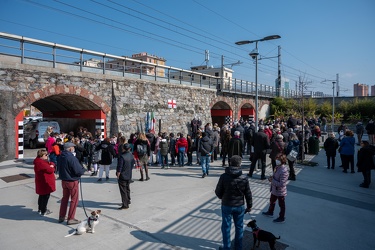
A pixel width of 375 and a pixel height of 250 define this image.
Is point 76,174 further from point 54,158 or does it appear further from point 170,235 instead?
point 54,158

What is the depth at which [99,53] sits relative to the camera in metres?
13.7

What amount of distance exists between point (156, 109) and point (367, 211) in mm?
12587

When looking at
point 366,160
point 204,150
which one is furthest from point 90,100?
point 366,160

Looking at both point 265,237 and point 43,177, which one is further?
point 43,177

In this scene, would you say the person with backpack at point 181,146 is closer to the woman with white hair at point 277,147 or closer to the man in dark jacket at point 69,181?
the woman with white hair at point 277,147

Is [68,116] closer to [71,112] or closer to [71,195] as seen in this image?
[71,112]

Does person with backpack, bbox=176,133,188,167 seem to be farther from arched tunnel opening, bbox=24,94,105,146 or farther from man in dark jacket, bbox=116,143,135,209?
arched tunnel opening, bbox=24,94,105,146

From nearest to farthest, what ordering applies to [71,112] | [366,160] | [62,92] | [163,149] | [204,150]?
[366,160]
[204,150]
[163,149]
[62,92]
[71,112]

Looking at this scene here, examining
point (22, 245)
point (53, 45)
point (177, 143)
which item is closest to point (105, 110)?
point (53, 45)

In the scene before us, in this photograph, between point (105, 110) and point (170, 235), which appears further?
point (105, 110)

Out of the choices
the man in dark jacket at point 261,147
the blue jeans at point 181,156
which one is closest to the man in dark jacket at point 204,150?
the man in dark jacket at point 261,147

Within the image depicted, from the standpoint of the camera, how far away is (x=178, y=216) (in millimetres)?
5785

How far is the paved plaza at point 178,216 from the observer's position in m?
4.70

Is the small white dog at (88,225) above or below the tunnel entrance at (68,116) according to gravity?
below
